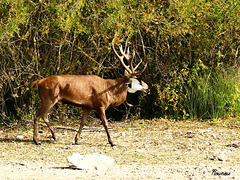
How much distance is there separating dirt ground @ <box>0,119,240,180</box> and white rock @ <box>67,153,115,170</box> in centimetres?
10

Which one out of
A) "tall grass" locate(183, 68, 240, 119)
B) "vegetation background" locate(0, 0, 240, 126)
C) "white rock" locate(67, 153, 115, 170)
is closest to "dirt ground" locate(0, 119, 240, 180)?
"white rock" locate(67, 153, 115, 170)

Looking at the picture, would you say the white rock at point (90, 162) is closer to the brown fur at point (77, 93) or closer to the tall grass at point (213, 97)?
the brown fur at point (77, 93)

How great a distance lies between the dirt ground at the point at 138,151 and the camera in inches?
227

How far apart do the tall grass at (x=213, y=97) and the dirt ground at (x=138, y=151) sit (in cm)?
50

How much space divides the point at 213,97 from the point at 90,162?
18.8 ft

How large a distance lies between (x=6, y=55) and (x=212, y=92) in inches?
196

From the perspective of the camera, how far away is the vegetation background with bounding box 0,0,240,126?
927 cm

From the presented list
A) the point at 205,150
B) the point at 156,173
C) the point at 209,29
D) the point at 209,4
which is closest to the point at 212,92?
the point at 209,29

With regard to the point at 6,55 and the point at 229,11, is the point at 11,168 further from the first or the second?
the point at 229,11

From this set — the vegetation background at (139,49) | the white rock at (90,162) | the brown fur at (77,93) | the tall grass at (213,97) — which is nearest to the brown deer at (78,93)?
the brown fur at (77,93)

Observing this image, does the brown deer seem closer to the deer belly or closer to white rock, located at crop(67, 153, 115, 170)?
the deer belly

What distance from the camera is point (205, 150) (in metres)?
7.64

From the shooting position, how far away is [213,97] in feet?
36.2

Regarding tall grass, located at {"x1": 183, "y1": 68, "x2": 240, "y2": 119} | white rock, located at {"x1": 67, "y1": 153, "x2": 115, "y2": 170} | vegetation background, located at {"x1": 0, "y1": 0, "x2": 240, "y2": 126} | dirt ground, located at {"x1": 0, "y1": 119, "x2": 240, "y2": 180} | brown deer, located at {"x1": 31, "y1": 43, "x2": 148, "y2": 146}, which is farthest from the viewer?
tall grass, located at {"x1": 183, "y1": 68, "x2": 240, "y2": 119}
